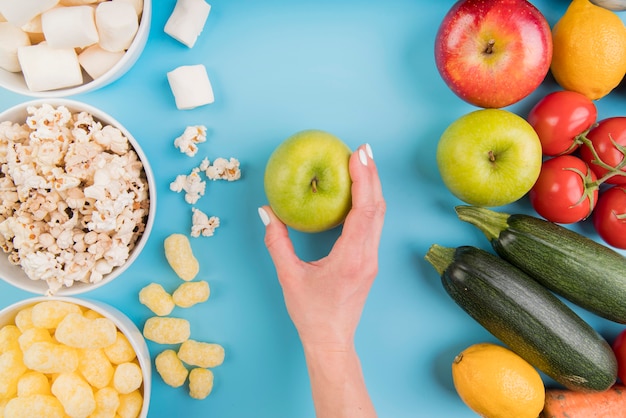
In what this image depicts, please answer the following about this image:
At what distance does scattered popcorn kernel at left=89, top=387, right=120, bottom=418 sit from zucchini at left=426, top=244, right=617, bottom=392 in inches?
23.4

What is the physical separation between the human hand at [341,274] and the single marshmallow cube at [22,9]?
492 mm

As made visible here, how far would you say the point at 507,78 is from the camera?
2.51 ft

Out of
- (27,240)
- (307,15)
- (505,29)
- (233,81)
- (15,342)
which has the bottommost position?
(15,342)

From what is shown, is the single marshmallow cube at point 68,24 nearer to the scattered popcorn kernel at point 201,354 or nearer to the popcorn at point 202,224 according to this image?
the popcorn at point 202,224

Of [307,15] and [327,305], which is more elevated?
[307,15]

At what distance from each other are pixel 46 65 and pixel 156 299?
422mm

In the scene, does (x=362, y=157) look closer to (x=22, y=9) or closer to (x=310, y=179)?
(x=310, y=179)

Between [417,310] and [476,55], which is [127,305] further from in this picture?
[476,55]

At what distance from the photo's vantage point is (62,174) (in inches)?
28.7

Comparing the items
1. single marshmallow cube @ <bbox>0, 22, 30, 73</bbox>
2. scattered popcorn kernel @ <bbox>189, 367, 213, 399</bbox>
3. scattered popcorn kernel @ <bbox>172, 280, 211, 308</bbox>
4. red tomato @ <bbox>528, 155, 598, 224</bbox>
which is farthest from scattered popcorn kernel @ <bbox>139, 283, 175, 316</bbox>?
red tomato @ <bbox>528, 155, 598, 224</bbox>

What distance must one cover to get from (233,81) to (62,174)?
34 cm

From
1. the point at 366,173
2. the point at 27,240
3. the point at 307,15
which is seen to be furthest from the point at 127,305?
the point at 307,15

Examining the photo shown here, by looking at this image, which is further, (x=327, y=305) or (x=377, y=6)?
(x=377, y=6)

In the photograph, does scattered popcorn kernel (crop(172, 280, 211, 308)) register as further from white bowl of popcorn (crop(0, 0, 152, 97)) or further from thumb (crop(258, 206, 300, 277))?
white bowl of popcorn (crop(0, 0, 152, 97))
